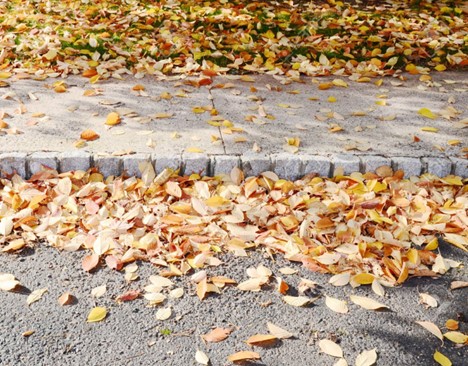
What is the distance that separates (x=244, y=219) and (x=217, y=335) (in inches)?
35.3

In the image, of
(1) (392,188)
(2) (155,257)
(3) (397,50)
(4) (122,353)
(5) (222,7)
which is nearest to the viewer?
(4) (122,353)

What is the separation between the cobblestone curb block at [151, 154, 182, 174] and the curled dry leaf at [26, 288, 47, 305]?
1.12 meters

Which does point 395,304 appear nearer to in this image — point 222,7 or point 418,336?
point 418,336

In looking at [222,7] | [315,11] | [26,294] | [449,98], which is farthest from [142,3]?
[26,294]

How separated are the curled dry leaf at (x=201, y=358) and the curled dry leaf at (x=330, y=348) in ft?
1.54

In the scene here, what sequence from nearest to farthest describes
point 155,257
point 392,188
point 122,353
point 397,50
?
point 122,353 → point 155,257 → point 392,188 → point 397,50

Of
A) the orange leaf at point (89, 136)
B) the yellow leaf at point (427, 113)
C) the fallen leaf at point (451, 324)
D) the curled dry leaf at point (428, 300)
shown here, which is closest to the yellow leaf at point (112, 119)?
the orange leaf at point (89, 136)

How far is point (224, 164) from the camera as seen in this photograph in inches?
138

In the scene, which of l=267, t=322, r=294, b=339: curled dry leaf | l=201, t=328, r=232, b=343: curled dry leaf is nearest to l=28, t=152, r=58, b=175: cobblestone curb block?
l=201, t=328, r=232, b=343: curled dry leaf

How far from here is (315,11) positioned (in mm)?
6387

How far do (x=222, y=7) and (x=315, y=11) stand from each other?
3.42 feet

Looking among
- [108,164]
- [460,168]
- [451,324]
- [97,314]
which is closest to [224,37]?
[108,164]

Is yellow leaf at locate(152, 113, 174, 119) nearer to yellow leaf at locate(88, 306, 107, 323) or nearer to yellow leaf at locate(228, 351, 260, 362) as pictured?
yellow leaf at locate(88, 306, 107, 323)

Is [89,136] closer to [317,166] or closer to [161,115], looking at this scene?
[161,115]
